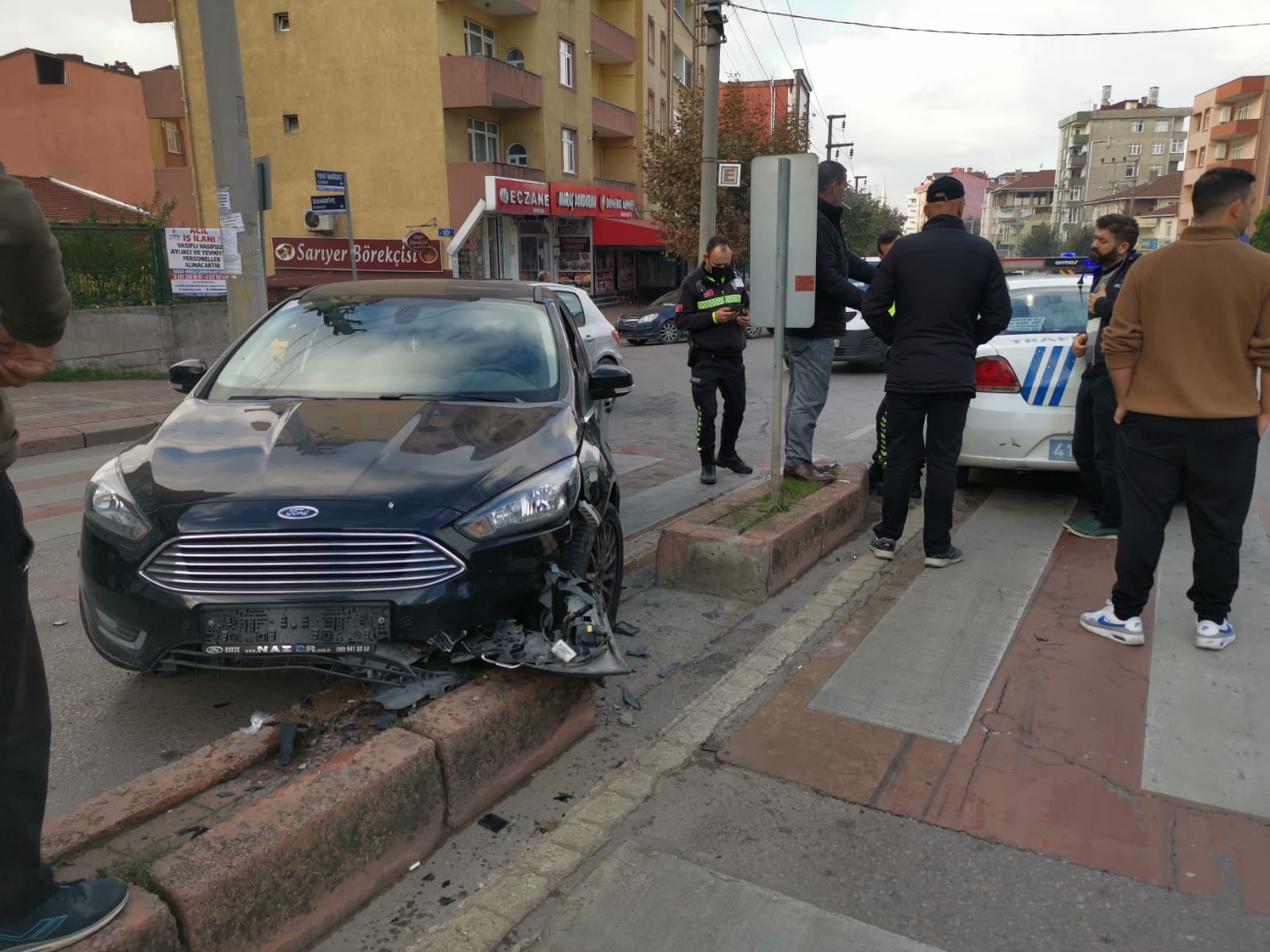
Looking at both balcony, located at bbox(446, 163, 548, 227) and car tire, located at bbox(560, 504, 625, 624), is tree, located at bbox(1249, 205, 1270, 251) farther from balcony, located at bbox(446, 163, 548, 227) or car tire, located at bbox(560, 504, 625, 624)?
car tire, located at bbox(560, 504, 625, 624)

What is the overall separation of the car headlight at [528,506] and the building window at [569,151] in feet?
101

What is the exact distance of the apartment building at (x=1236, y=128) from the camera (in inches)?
2525

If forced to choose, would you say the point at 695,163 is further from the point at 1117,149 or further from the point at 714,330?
the point at 1117,149

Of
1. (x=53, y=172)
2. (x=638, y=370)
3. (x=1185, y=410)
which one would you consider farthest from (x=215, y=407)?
(x=53, y=172)

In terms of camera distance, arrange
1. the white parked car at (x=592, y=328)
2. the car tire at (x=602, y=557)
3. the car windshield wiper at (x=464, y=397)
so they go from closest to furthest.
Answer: the car tire at (x=602, y=557) → the car windshield wiper at (x=464, y=397) → the white parked car at (x=592, y=328)

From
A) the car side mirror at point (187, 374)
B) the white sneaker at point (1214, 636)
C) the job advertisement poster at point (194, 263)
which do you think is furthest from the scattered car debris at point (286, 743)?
the job advertisement poster at point (194, 263)

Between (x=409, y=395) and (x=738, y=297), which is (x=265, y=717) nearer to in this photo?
(x=409, y=395)

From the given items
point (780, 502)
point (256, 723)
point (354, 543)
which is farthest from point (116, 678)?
point (780, 502)

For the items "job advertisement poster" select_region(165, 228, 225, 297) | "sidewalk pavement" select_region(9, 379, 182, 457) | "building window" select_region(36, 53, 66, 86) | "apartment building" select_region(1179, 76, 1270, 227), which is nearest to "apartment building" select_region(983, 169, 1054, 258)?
"apartment building" select_region(1179, 76, 1270, 227)

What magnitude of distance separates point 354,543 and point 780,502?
3.26 metres

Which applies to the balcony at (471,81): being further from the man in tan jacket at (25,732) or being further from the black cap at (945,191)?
the man in tan jacket at (25,732)

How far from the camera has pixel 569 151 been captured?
108 ft

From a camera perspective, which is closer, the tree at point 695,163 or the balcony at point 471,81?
the balcony at point 471,81

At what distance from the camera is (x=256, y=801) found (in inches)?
97.8
